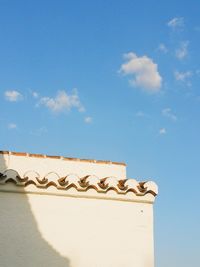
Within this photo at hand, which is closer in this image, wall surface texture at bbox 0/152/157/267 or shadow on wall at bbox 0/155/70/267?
shadow on wall at bbox 0/155/70/267

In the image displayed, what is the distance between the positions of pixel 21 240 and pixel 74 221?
1.09 m

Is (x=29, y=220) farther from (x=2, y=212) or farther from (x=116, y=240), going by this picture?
(x=116, y=240)

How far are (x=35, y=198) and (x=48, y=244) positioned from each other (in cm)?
94

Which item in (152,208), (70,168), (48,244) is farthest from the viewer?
(70,168)

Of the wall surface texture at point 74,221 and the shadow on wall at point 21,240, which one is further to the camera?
the wall surface texture at point 74,221

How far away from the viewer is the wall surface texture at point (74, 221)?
28.9 ft

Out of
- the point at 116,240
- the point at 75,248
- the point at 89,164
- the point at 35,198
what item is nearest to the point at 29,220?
the point at 35,198

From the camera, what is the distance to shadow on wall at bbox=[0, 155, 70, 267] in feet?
28.4

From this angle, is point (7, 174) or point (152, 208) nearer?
point (7, 174)

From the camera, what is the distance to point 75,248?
8992 mm

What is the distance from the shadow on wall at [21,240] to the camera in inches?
341

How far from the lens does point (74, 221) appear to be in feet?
30.0

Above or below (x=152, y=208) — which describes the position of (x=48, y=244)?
below

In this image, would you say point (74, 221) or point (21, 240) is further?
point (74, 221)
